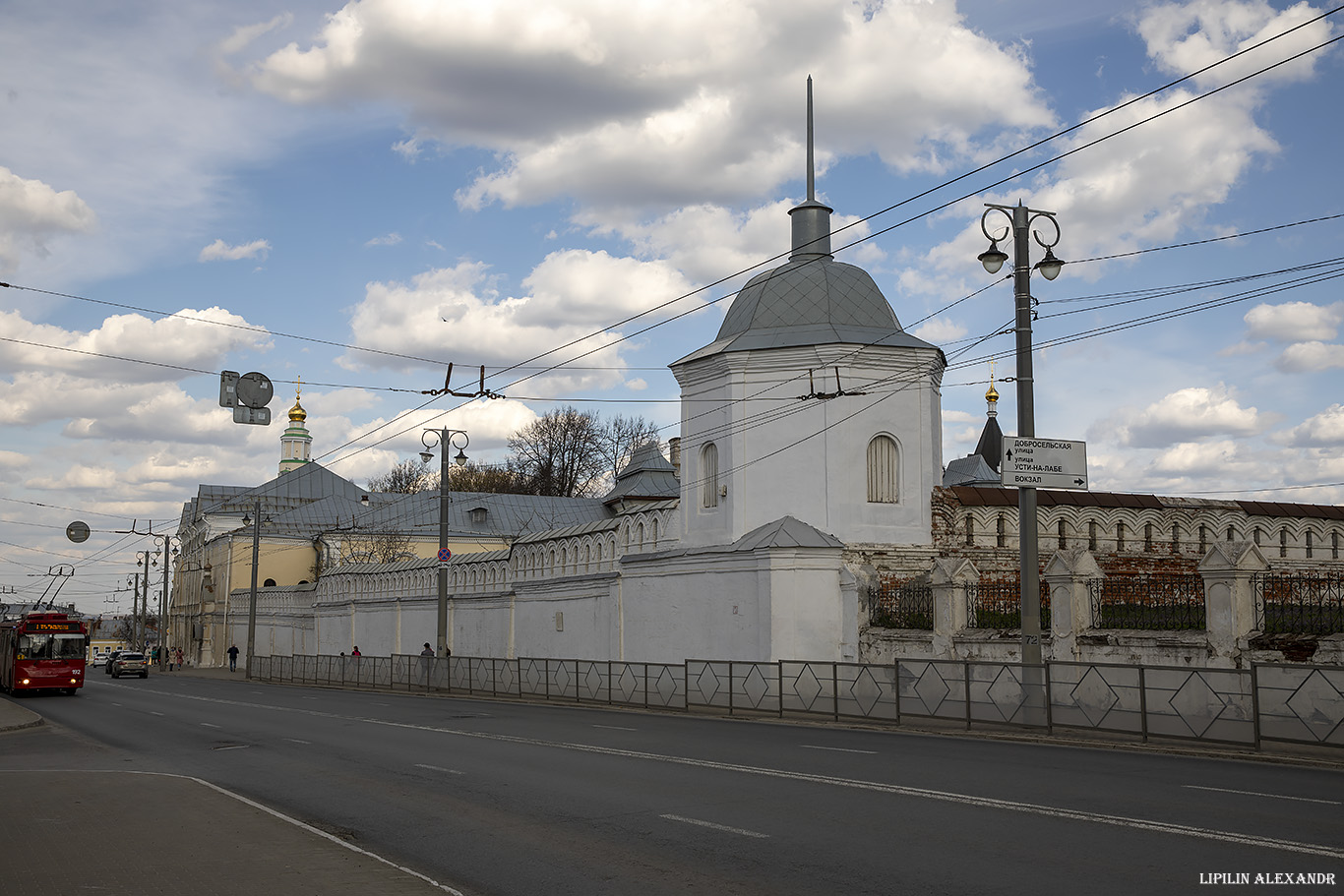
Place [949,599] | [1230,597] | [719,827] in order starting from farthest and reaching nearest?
[949,599] < [1230,597] < [719,827]

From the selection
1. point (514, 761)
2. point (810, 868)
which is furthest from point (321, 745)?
point (810, 868)

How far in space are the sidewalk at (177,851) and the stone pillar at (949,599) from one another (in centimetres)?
Answer: 1482

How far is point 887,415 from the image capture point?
2972cm

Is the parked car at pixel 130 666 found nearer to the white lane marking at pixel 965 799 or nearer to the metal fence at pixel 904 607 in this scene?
the metal fence at pixel 904 607

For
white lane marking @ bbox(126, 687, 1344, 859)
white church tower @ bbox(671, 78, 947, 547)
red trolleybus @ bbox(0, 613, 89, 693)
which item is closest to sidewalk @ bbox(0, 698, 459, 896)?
white lane marking @ bbox(126, 687, 1344, 859)

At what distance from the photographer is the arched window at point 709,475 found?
30750 mm

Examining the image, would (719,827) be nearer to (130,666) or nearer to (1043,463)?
(1043,463)

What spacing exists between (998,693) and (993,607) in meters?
5.46

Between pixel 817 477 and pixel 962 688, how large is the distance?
10.4m

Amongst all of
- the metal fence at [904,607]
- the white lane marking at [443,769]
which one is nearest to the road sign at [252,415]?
the white lane marking at [443,769]

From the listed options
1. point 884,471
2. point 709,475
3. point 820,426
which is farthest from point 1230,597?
point 709,475

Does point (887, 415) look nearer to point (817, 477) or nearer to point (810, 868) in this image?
point (817, 477)

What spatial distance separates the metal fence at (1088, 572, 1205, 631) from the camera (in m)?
19.6

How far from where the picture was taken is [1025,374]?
18.6 m
